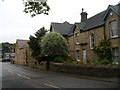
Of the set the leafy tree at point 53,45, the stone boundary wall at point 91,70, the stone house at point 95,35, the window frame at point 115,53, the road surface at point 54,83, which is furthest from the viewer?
the leafy tree at point 53,45

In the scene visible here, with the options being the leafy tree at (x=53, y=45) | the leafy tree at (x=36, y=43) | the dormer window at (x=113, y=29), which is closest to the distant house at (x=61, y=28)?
the leafy tree at (x=36, y=43)

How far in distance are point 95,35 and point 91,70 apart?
9479 millimetres

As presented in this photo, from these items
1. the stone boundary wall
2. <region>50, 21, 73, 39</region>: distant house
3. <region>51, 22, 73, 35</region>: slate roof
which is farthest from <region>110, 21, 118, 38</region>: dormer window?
<region>51, 22, 73, 35</region>: slate roof

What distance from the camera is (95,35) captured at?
30.2m

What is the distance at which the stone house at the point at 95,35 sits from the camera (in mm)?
25656

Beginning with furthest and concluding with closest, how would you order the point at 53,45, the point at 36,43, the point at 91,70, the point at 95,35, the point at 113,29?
the point at 36,43, the point at 53,45, the point at 95,35, the point at 113,29, the point at 91,70

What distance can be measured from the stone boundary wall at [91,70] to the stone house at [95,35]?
15.6 ft

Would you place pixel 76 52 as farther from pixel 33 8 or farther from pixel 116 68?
pixel 33 8

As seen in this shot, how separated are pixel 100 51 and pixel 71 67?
4286mm

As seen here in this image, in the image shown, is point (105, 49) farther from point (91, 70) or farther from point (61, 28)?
point (61, 28)

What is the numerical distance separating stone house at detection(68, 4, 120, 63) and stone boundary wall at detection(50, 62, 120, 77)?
4.75 m

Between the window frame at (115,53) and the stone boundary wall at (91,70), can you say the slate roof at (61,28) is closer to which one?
the stone boundary wall at (91,70)

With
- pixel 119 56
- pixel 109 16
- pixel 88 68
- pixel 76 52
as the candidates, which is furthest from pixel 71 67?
pixel 76 52

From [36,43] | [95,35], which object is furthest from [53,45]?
[36,43]
